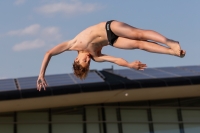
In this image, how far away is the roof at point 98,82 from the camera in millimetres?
18172

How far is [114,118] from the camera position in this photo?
68.8ft

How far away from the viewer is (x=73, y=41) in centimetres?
923

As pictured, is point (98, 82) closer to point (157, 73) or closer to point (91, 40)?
point (157, 73)

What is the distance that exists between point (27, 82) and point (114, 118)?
3.85 metres

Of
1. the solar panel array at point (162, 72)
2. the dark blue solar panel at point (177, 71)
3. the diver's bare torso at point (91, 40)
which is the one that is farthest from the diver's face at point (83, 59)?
the dark blue solar panel at point (177, 71)

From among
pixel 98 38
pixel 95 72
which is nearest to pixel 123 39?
pixel 98 38

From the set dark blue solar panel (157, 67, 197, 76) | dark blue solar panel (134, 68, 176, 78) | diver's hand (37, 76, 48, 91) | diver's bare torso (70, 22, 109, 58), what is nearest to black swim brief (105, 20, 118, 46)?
diver's bare torso (70, 22, 109, 58)

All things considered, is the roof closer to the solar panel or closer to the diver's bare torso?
the solar panel

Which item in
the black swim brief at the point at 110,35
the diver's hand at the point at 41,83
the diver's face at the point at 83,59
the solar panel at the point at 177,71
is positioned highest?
the solar panel at the point at 177,71

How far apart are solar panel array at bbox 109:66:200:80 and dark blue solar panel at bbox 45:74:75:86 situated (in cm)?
227

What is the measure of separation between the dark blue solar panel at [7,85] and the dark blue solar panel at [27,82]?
283 millimetres

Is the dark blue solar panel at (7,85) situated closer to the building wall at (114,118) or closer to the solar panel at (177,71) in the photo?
the building wall at (114,118)

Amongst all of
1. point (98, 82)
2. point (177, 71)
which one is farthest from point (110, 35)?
point (177, 71)

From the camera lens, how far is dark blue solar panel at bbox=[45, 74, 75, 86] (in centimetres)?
1925
